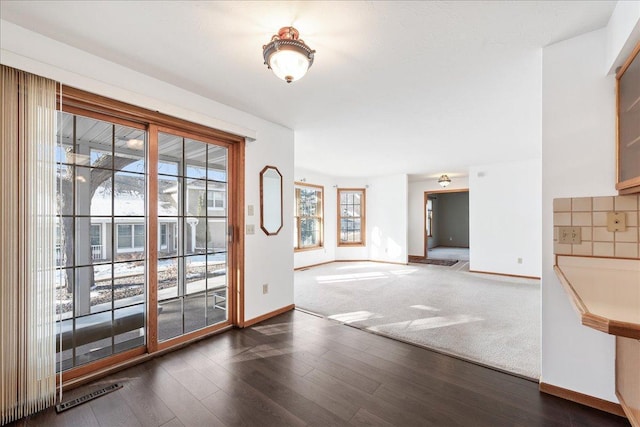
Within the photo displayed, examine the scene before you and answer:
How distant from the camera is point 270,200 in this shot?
11.2 ft

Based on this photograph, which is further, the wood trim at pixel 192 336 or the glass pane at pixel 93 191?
the wood trim at pixel 192 336

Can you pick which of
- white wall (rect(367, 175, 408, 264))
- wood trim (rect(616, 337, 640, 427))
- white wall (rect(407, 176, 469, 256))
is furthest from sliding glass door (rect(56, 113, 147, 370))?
white wall (rect(407, 176, 469, 256))

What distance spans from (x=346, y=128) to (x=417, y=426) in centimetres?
311

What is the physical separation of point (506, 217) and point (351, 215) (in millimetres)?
3749

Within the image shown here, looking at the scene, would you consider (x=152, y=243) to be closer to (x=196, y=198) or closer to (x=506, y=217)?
(x=196, y=198)

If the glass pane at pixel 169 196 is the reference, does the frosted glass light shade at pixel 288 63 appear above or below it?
above

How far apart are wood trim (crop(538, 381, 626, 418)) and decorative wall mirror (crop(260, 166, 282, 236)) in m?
2.80

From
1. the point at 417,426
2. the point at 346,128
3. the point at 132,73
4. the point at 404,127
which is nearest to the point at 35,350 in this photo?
the point at 132,73

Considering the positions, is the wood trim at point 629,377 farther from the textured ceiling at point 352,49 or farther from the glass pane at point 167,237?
the glass pane at point 167,237

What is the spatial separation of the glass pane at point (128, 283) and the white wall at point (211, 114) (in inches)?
39.8

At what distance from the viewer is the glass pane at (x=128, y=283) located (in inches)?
91.2

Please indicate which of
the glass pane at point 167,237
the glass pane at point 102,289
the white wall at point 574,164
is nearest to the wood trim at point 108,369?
the glass pane at point 102,289

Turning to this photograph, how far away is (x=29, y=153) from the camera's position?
172cm

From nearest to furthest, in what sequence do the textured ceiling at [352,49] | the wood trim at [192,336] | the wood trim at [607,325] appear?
1. the wood trim at [607,325]
2. the textured ceiling at [352,49]
3. the wood trim at [192,336]
